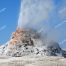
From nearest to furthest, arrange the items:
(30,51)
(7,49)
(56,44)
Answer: (30,51), (7,49), (56,44)

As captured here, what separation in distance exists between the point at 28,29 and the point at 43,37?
6601 mm

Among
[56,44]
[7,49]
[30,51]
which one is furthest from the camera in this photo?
[56,44]

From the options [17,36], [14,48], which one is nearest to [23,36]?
[17,36]

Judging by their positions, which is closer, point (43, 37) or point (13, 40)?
point (13, 40)

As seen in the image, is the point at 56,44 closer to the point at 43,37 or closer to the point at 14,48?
the point at 43,37

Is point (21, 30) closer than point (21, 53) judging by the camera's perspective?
No

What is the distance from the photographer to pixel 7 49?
3474 inches

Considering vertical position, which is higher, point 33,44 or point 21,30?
point 21,30

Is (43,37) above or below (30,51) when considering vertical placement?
above

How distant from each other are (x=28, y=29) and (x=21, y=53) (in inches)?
615

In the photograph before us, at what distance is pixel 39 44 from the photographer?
91250mm

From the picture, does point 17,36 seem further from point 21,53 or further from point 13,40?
point 21,53

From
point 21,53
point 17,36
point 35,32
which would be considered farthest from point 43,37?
point 21,53

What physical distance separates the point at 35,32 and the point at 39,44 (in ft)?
23.0
